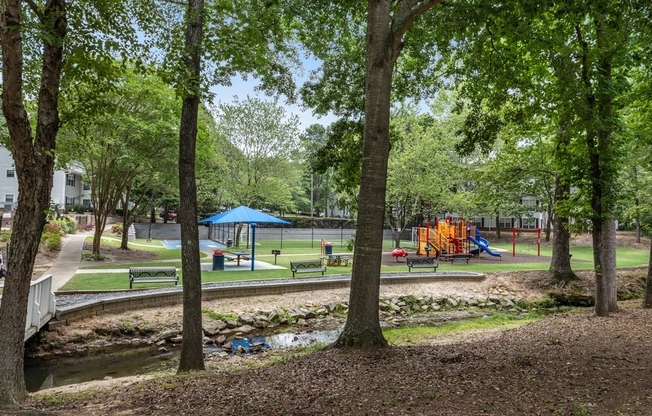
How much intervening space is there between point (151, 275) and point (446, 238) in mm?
17959

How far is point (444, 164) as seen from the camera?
2808 cm

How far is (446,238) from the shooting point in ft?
87.4

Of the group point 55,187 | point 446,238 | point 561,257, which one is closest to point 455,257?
point 446,238

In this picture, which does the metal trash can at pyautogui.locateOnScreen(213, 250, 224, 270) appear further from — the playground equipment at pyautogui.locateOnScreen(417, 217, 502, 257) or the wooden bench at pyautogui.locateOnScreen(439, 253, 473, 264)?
the wooden bench at pyautogui.locateOnScreen(439, 253, 473, 264)

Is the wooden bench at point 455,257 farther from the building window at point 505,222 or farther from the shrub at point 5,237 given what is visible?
the building window at point 505,222

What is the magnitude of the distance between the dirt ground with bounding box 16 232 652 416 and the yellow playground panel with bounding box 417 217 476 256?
724 inches

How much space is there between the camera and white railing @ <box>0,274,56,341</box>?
A: 9.20 metres

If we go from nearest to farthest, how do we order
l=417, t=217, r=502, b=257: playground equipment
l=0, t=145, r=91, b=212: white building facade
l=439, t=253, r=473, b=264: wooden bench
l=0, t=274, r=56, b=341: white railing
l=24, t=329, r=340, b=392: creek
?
l=24, t=329, r=340, b=392: creek
l=0, t=274, r=56, b=341: white railing
l=439, t=253, r=473, b=264: wooden bench
l=417, t=217, r=502, b=257: playground equipment
l=0, t=145, r=91, b=212: white building facade

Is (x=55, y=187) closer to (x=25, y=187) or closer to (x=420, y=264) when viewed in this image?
(x=420, y=264)

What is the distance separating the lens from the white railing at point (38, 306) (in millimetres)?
9195

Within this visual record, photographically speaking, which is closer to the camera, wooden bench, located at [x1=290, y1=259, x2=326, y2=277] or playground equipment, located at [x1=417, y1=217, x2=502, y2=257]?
wooden bench, located at [x1=290, y1=259, x2=326, y2=277]

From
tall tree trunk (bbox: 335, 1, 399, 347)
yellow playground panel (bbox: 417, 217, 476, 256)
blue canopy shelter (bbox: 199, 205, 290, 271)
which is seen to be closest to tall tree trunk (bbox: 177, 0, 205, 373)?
tall tree trunk (bbox: 335, 1, 399, 347)

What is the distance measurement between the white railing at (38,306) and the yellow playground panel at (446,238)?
2027 centimetres

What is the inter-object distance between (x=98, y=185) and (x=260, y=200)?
45.2 ft
